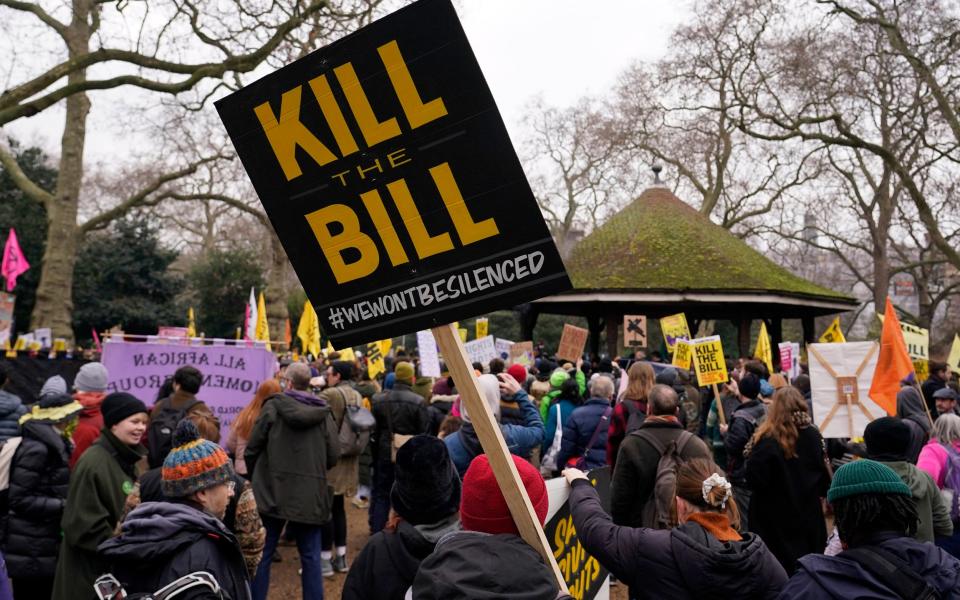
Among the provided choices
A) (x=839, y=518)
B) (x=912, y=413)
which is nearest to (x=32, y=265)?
(x=912, y=413)

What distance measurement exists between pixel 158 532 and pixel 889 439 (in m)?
3.65

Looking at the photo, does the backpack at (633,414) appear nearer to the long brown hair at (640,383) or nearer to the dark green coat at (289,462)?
the long brown hair at (640,383)

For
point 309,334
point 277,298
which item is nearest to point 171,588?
point 309,334

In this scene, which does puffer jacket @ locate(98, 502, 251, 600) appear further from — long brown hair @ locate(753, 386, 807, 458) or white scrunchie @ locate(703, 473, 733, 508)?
long brown hair @ locate(753, 386, 807, 458)

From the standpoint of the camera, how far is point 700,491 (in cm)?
277

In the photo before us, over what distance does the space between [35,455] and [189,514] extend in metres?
2.34

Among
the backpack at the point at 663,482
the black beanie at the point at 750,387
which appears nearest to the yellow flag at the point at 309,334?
the black beanie at the point at 750,387

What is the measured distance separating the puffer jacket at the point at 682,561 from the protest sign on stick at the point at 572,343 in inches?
381

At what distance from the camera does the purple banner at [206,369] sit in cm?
744

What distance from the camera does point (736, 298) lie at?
58.3 feet

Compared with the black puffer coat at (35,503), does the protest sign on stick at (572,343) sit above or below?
above

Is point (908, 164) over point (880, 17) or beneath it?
beneath

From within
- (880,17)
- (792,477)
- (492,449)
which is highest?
(880,17)

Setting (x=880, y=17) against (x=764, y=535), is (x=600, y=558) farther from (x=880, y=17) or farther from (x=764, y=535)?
(x=880, y=17)
